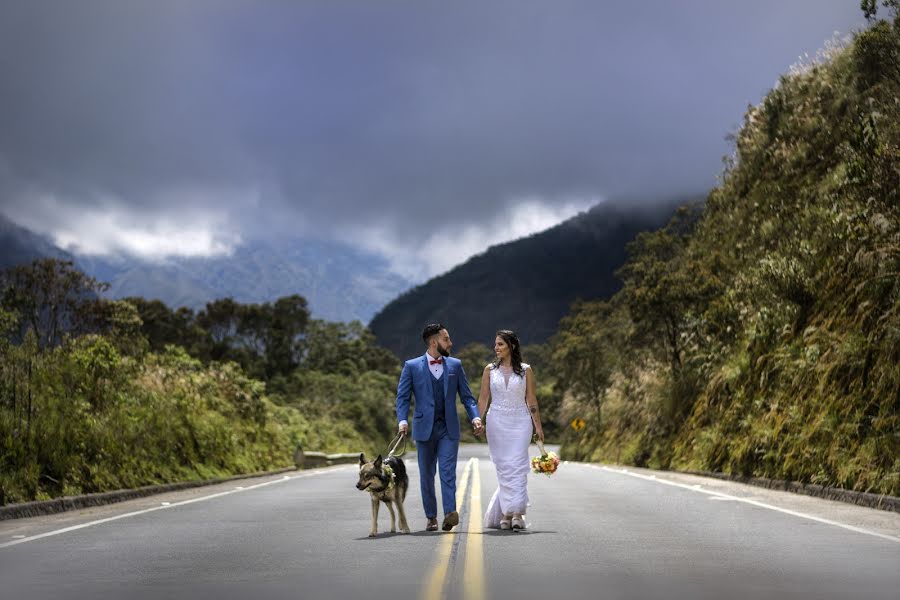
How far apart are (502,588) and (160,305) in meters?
87.7

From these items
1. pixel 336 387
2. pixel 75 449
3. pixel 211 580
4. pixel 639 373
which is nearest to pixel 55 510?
pixel 75 449

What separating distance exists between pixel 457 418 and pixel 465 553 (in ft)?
7.51

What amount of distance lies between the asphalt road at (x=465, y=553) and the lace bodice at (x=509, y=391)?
1.40 meters

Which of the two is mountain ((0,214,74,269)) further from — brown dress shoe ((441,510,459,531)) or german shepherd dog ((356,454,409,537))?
brown dress shoe ((441,510,459,531))

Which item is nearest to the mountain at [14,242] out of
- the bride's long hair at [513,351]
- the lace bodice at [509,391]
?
the lace bodice at [509,391]

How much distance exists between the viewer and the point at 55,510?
16.8 m

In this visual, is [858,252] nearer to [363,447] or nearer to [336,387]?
[363,447]

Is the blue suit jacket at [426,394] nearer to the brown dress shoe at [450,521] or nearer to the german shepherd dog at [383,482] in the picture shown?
the german shepherd dog at [383,482]

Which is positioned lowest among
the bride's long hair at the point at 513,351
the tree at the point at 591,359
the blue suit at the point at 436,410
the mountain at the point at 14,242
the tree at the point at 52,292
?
the blue suit at the point at 436,410

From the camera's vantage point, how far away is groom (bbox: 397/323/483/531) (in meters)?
12.4

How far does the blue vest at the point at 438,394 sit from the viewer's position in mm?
12531

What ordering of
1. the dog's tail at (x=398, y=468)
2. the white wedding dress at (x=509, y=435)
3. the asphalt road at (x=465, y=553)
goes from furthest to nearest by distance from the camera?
the white wedding dress at (x=509, y=435) → the dog's tail at (x=398, y=468) → the asphalt road at (x=465, y=553)

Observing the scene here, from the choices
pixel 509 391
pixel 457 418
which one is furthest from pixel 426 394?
pixel 509 391

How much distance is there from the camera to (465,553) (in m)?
10.7
